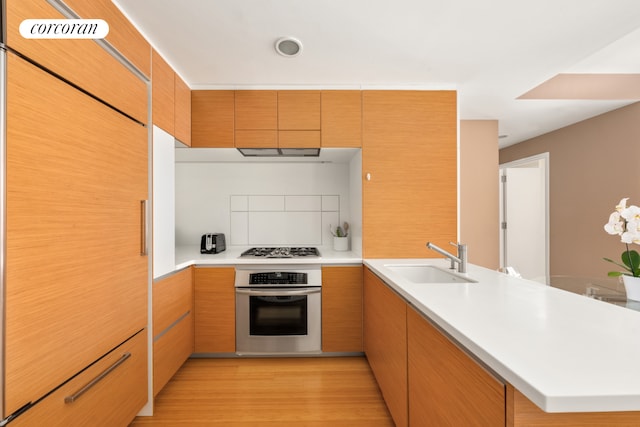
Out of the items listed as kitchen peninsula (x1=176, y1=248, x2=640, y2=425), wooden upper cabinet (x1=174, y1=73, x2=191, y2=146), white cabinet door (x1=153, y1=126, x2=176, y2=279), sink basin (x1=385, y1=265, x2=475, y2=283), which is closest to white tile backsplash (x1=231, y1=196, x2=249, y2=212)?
wooden upper cabinet (x1=174, y1=73, x2=191, y2=146)

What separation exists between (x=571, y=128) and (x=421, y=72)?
2.93 m

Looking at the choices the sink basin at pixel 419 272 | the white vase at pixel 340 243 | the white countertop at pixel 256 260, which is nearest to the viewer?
the sink basin at pixel 419 272

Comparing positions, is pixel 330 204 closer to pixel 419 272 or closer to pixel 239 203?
pixel 239 203

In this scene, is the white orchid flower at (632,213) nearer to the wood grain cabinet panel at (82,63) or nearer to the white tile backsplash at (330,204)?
the white tile backsplash at (330,204)

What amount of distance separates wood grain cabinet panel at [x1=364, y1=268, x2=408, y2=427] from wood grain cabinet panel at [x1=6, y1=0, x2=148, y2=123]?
69.5 inches

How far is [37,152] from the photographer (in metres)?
1.15

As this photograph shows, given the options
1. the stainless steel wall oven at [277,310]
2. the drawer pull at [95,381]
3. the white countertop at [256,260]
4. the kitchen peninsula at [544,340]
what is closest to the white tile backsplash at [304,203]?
the white countertop at [256,260]

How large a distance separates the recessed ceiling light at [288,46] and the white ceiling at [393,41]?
0.15 ft

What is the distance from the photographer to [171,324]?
227 centimetres

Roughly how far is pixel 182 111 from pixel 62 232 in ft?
5.07

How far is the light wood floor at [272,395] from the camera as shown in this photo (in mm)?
1981

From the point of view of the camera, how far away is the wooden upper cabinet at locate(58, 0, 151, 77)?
1.44m

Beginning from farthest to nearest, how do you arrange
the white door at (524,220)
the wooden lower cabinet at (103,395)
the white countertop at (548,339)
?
the white door at (524,220) → the wooden lower cabinet at (103,395) → the white countertop at (548,339)

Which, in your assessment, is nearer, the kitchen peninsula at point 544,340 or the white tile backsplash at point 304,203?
the kitchen peninsula at point 544,340
